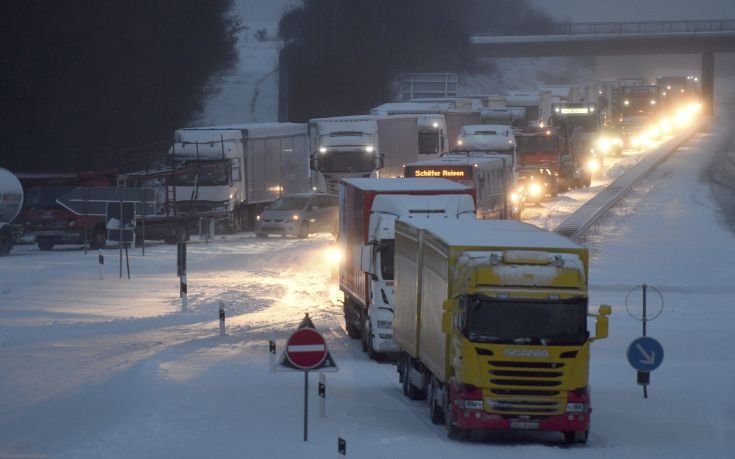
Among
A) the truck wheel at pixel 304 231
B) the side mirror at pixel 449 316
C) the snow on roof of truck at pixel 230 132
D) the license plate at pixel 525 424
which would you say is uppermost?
the snow on roof of truck at pixel 230 132

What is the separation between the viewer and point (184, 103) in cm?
8419

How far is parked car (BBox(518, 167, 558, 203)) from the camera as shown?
57344mm

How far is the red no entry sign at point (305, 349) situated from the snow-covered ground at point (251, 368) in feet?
3.24

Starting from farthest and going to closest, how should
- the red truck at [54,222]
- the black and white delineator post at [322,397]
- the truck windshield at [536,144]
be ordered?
the truck windshield at [536,144], the red truck at [54,222], the black and white delineator post at [322,397]

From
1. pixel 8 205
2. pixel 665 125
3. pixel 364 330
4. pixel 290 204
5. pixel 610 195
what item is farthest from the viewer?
pixel 665 125

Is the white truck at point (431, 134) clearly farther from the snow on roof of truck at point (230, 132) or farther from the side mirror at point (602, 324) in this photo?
the side mirror at point (602, 324)

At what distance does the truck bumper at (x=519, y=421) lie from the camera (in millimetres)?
15961

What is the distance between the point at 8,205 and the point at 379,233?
21213mm

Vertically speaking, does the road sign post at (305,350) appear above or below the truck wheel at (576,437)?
above

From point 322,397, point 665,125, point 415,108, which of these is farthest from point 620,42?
point 322,397

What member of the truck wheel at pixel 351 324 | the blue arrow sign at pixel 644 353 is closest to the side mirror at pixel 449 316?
the blue arrow sign at pixel 644 353

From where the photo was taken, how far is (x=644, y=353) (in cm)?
1836

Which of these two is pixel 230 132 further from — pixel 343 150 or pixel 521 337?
pixel 521 337

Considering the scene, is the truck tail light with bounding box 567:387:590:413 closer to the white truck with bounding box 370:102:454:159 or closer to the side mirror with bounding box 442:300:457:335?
the side mirror with bounding box 442:300:457:335
